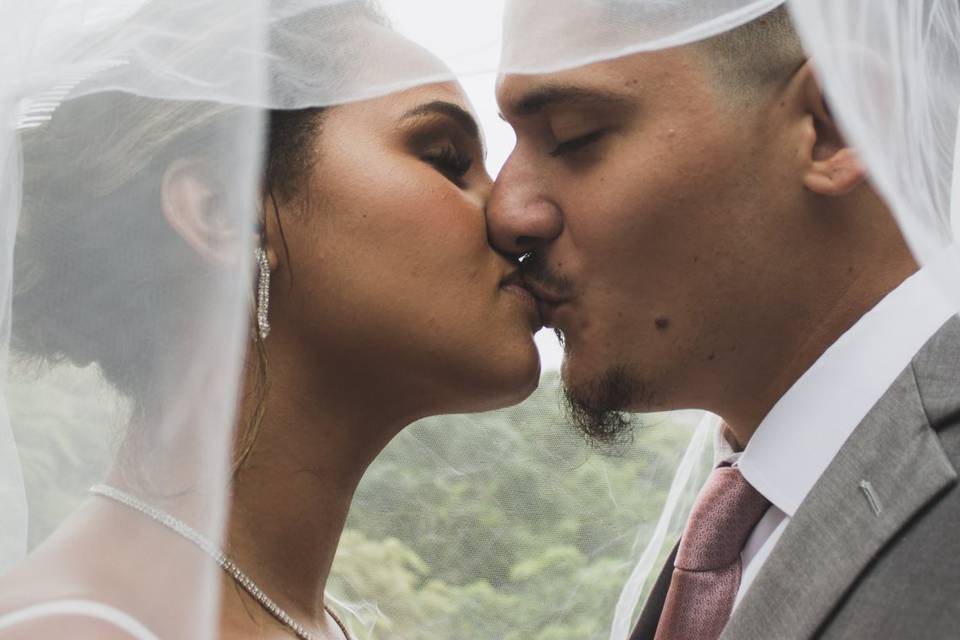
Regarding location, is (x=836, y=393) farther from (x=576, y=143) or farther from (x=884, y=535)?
(x=576, y=143)

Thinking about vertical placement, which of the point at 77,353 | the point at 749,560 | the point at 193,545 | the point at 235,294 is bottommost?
the point at 749,560

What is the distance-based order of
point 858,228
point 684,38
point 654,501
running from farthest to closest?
point 654,501, point 858,228, point 684,38

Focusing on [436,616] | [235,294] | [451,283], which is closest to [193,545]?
[235,294]

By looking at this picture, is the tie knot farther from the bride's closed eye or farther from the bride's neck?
the bride's closed eye

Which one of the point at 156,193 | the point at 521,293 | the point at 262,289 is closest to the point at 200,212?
the point at 156,193

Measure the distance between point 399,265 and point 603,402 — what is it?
0.60 m

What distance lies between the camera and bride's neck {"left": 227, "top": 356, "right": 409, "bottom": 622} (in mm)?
2393

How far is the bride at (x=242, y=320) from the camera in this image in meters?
1.88

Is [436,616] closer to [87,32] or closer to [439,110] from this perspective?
[439,110]

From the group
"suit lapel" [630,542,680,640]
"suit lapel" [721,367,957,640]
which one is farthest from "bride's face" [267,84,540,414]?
"suit lapel" [721,367,957,640]

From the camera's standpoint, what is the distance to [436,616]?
3035mm

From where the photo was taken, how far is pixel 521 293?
2.56m

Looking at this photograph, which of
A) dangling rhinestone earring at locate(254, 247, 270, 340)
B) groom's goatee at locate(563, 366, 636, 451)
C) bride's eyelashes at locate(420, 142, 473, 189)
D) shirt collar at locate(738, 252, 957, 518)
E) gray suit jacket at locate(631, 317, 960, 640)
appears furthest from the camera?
groom's goatee at locate(563, 366, 636, 451)

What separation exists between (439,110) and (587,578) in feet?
4.67
